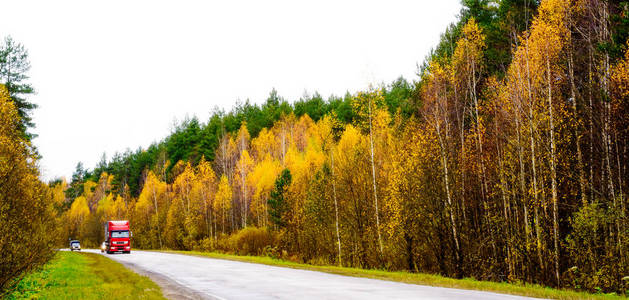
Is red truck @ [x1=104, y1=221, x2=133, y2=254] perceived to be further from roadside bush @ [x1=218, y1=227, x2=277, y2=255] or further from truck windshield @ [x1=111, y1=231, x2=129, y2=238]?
roadside bush @ [x1=218, y1=227, x2=277, y2=255]

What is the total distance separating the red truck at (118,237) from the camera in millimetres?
49344

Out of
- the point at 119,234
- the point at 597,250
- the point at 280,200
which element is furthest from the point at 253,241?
the point at 597,250

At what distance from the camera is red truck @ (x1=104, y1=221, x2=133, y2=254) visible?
49.3 m

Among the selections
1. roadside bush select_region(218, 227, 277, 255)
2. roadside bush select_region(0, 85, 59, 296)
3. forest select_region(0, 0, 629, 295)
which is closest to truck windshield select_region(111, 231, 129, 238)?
roadside bush select_region(218, 227, 277, 255)

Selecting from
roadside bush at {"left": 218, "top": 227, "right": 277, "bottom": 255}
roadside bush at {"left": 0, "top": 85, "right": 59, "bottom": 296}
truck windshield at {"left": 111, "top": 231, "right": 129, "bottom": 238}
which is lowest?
roadside bush at {"left": 218, "top": 227, "right": 277, "bottom": 255}

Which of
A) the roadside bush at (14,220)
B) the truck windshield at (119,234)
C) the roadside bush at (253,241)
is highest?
the roadside bush at (14,220)

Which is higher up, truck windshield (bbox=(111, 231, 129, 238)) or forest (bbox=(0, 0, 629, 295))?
forest (bbox=(0, 0, 629, 295))

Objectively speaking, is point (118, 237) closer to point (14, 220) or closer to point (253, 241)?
point (253, 241)

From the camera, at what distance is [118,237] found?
4962cm

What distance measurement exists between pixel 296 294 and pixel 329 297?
1080 millimetres

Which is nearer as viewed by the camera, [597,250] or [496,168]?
[597,250]

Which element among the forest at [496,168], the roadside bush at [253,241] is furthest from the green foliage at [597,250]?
the roadside bush at [253,241]

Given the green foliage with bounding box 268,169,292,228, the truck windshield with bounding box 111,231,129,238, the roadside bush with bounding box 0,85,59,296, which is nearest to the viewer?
the roadside bush with bounding box 0,85,59,296

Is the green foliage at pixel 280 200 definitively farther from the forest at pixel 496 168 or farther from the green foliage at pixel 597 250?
the green foliage at pixel 597 250
